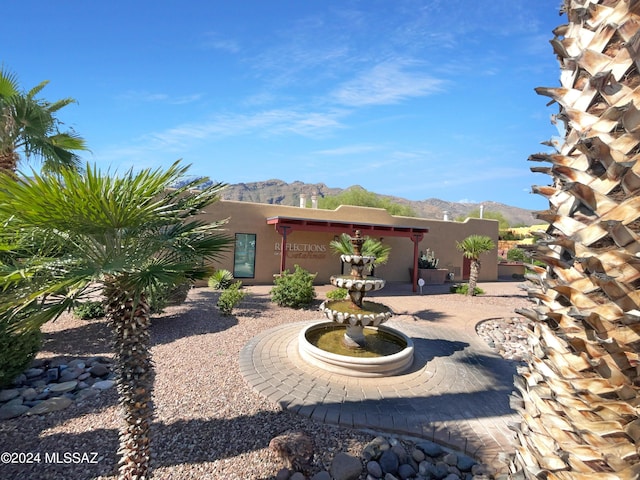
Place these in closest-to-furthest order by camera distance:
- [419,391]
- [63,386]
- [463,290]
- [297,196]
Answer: [63,386]
[419,391]
[463,290]
[297,196]

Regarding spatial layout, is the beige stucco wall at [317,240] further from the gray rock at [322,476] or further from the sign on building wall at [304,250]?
the gray rock at [322,476]

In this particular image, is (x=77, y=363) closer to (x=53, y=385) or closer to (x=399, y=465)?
(x=53, y=385)

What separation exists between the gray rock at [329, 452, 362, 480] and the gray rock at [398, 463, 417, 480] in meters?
0.50

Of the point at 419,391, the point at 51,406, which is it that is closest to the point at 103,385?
the point at 51,406

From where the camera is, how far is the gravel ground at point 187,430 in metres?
3.42

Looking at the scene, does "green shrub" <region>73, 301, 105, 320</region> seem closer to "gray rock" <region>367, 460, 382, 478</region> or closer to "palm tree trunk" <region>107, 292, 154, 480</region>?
"palm tree trunk" <region>107, 292, 154, 480</region>

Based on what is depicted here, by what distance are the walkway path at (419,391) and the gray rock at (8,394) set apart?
11.1ft

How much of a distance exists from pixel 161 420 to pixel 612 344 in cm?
482

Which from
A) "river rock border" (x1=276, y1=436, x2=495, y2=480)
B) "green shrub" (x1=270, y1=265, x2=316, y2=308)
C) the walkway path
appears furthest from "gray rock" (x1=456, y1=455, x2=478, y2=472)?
"green shrub" (x1=270, y1=265, x2=316, y2=308)

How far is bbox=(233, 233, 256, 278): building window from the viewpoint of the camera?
15.3 metres

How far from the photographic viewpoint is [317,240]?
17078 millimetres

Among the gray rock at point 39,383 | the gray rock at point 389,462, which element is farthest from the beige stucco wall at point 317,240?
the gray rock at point 389,462

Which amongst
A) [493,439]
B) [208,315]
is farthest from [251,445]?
[208,315]

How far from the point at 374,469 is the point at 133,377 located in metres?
2.73
